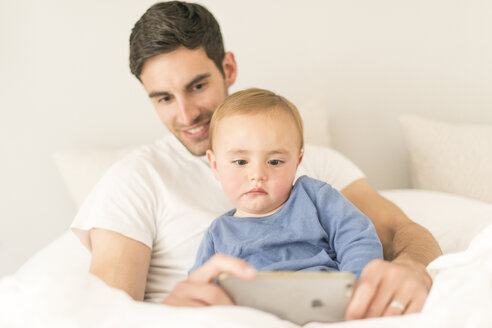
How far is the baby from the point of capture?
1148 millimetres

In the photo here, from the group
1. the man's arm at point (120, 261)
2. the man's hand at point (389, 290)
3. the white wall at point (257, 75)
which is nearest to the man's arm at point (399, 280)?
the man's hand at point (389, 290)

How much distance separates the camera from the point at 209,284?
938 millimetres

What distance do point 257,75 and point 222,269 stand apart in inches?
57.6

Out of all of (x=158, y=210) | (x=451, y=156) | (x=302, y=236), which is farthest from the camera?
(x=451, y=156)

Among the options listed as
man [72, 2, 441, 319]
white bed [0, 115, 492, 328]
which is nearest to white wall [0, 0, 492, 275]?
man [72, 2, 441, 319]

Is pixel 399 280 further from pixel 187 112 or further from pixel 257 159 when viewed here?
pixel 187 112

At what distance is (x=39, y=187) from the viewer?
2.12 metres

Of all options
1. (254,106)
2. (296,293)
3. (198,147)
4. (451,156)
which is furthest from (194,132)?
(451,156)

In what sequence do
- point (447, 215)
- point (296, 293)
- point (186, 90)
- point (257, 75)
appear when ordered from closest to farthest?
point (296, 293) → point (186, 90) → point (447, 215) → point (257, 75)

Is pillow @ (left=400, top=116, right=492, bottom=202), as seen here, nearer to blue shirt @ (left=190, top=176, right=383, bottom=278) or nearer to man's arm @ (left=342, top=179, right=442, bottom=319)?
man's arm @ (left=342, top=179, right=442, bottom=319)

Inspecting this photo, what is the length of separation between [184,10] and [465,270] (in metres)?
1.09

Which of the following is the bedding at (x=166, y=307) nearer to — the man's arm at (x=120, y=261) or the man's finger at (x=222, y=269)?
the man's finger at (x=222, y=269)

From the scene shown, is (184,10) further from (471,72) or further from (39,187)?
(471,72)

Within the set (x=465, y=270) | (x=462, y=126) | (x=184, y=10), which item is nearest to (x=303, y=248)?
(x=465, y=270)
